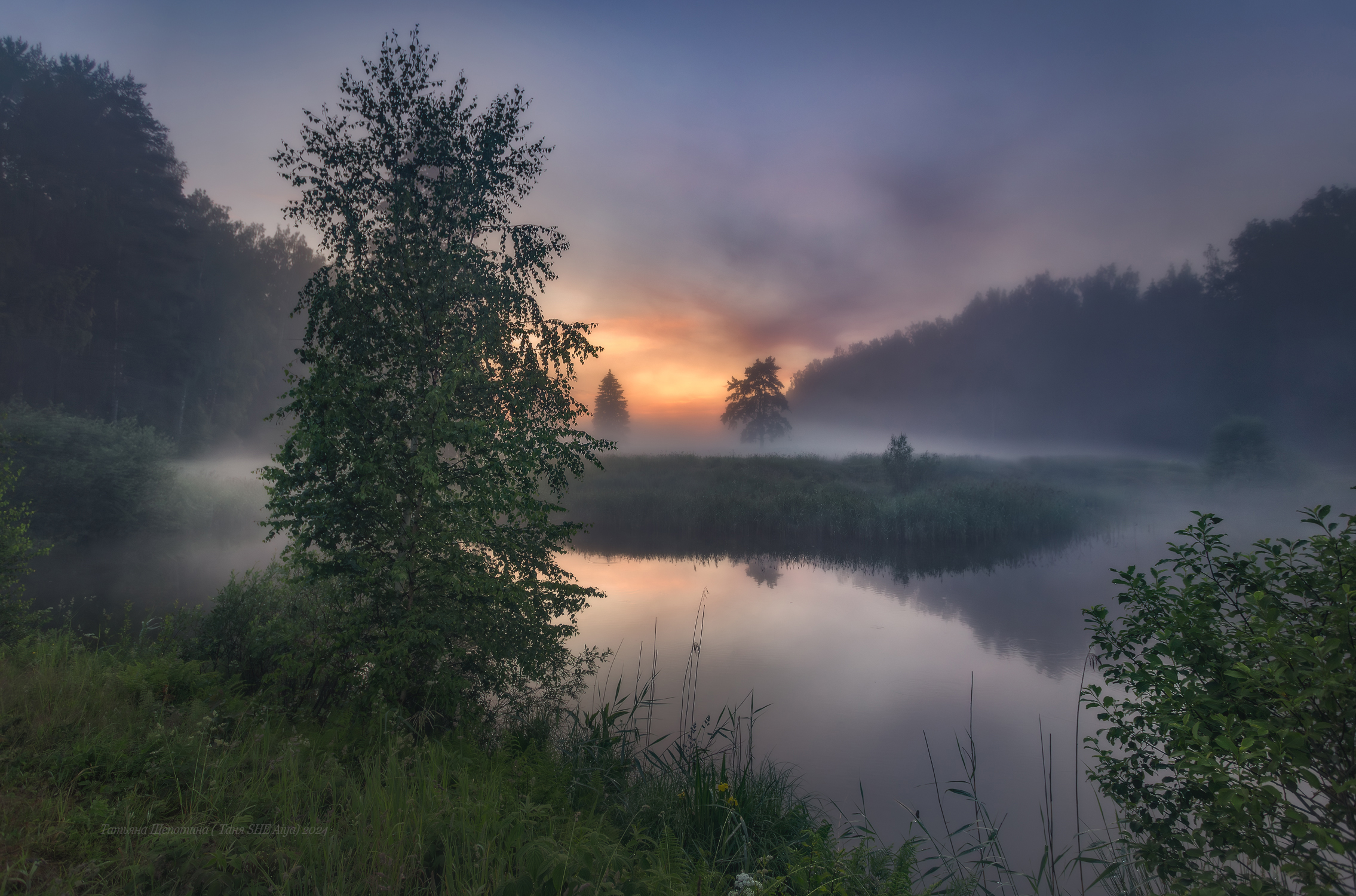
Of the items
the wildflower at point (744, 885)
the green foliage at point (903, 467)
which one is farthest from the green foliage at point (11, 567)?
the green foliage at point (903, 467)

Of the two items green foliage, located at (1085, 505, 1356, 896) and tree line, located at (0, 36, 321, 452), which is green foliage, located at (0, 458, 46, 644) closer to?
green foliage, located at (1085, 505, 1356, 896)

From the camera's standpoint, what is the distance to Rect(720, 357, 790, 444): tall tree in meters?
66.9

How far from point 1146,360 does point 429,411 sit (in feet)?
285

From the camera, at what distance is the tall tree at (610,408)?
79.6 meters

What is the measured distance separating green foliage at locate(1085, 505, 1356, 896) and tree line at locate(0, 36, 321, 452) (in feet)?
144

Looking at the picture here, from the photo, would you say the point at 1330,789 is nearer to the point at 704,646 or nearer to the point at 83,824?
the point at 83,824

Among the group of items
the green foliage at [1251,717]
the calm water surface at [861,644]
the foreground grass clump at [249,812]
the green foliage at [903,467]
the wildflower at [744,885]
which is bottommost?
the calm water surface at [861,644]

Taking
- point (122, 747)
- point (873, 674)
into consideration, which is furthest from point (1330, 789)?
point (873, 674)

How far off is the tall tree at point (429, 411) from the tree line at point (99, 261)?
34557mm

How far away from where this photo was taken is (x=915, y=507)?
2792 centimetres

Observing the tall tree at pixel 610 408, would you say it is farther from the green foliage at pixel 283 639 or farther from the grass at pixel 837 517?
the green foliage at pixel 283 639

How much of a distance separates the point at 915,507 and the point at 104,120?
59.2 m

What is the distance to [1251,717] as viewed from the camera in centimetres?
317

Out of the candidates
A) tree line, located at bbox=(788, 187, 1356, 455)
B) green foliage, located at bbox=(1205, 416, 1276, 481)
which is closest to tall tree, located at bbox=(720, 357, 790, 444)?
tree line, located at bbox=(788, 187, 1356, 455)
